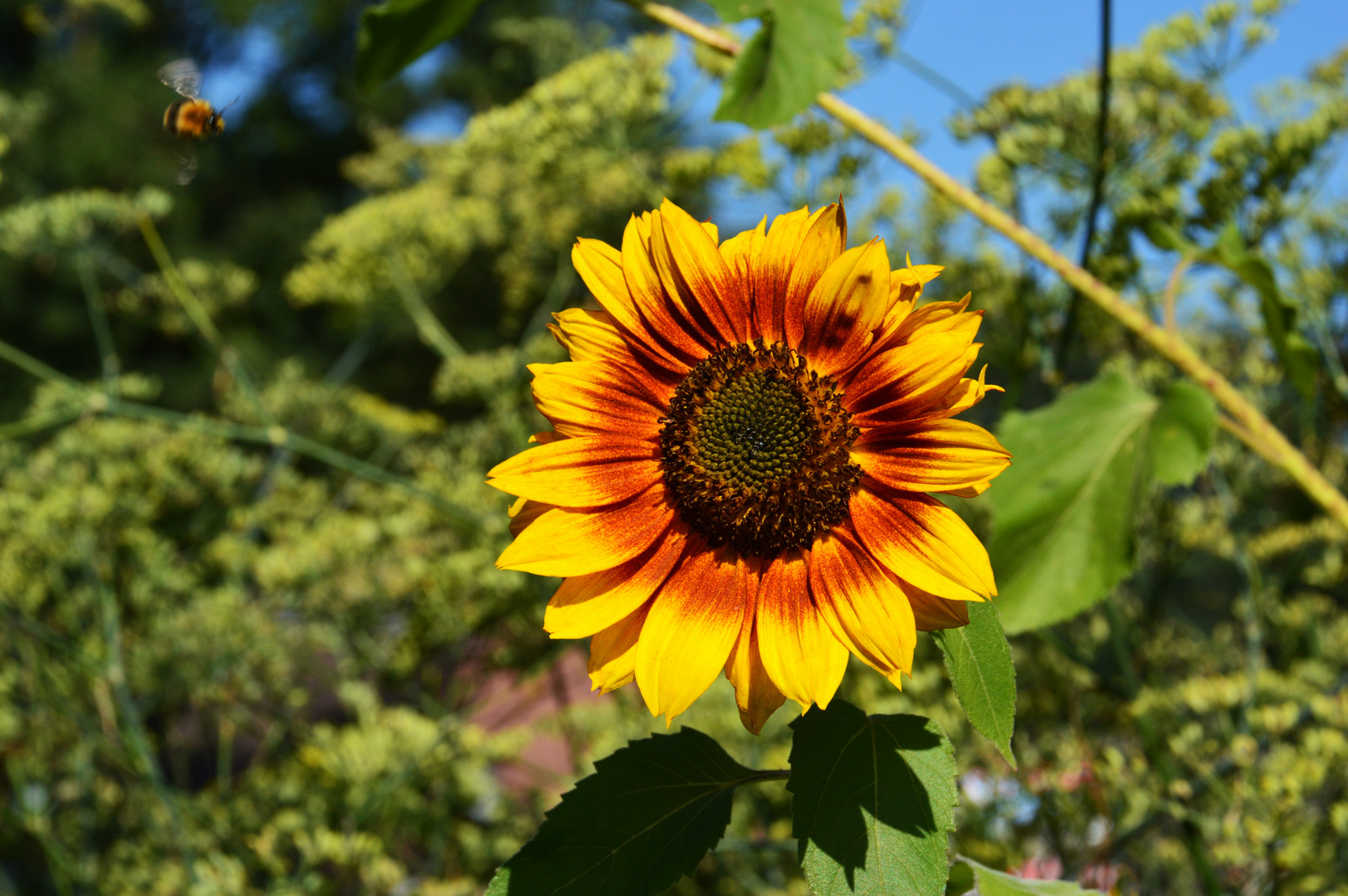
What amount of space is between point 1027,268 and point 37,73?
11.1 m

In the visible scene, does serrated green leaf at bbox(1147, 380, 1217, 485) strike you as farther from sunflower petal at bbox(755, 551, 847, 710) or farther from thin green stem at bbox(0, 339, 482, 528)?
thin green stem at bbox(0, 339, 482, 528)

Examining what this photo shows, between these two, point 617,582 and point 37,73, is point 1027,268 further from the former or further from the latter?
point 37,73

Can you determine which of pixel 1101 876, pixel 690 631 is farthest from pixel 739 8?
pixel 1101 876

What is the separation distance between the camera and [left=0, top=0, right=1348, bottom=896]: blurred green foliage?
4.13ft

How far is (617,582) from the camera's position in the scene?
54cm

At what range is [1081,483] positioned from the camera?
844mm

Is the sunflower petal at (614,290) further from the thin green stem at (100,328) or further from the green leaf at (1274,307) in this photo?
the thin green stem at (100,328)

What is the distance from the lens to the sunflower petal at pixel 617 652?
0.51 metres

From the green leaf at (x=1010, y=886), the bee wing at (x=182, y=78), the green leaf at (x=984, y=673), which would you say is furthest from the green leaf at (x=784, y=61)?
the bee wing at (x=182, y=78)

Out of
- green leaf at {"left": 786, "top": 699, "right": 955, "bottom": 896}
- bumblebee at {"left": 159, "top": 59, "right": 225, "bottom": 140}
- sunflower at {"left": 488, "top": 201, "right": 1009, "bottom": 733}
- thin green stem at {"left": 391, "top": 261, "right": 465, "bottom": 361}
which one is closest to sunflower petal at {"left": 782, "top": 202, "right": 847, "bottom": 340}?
sunflower at {"left": 488, "top": 201, "right": 1009, "bottom": 733}

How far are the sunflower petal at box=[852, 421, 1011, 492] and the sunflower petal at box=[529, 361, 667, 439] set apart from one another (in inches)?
5.1

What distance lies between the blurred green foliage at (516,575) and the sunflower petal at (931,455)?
17.7 inches

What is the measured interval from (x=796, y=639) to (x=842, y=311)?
0.18 metres

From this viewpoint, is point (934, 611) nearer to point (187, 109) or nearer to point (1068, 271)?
point (1068, 271)
